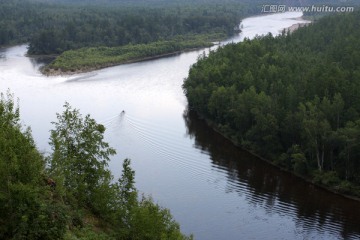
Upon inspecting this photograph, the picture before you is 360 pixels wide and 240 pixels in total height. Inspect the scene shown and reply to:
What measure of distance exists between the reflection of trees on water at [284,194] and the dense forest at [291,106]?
49.4 inches

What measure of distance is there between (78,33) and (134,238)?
104 metres

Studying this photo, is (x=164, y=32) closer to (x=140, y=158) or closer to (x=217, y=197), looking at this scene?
(x=140, y=158)

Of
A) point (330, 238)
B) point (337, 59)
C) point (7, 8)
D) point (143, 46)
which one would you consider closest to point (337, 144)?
point (330, 238)

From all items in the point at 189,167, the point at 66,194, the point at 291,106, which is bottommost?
the point at 189,167

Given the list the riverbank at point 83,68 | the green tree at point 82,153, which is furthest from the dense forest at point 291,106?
the riverbank at point 83,68

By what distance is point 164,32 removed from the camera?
134m

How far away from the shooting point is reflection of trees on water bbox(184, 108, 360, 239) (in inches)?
1521

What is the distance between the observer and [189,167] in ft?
159

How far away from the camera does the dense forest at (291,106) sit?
44.5m

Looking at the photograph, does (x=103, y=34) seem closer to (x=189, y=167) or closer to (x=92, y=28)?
(x=92, y=28)

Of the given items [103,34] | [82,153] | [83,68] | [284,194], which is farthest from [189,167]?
[103,34]

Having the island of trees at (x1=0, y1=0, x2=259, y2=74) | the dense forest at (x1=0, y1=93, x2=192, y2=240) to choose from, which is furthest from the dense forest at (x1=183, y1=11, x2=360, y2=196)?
the island of trees at (x1=0, y1=0, x2=259, y2=74)

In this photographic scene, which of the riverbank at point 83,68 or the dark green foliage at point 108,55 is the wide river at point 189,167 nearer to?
the riverbank at point 83,68

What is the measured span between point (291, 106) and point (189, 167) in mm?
12340
